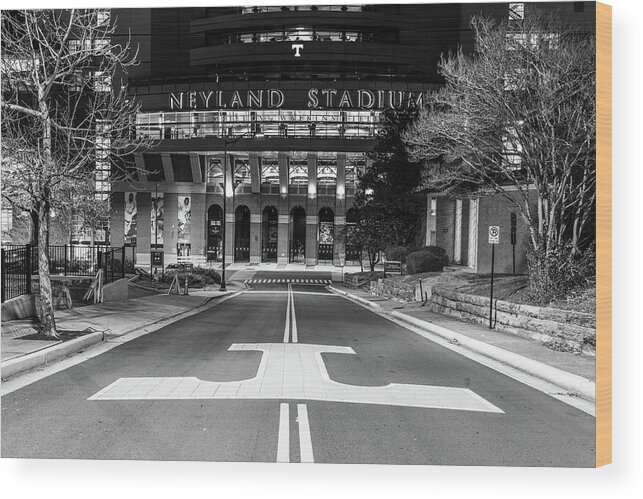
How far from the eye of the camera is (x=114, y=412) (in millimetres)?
7371

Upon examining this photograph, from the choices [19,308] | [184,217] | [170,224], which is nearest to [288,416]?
[19,308]

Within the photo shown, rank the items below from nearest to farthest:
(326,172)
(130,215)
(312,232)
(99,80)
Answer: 1. (99,80)
2. (312,232)
3. (130,215)
4. (326,172)

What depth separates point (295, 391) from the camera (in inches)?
328

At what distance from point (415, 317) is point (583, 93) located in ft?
32.9

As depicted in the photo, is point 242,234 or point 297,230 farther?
point 297,230

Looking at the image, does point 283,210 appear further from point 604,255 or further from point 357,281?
point 604,255

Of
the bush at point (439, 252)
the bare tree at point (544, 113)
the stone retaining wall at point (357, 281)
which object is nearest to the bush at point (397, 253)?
the stone retaining wall at point (357, 281)

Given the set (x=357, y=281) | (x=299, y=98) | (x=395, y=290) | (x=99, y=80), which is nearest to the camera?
(x=99, y=80)

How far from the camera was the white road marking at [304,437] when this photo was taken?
6.29m

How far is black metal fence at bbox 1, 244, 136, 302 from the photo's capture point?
1495 centimetres

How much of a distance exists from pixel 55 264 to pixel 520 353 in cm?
1984

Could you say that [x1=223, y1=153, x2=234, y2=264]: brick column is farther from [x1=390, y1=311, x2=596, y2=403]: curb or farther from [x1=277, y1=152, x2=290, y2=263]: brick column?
[x1=390, y1=311, x2=596, y2=403]: curb

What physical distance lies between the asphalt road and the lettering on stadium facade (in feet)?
211

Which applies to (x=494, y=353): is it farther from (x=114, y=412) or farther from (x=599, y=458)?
(x=114, y=412)
